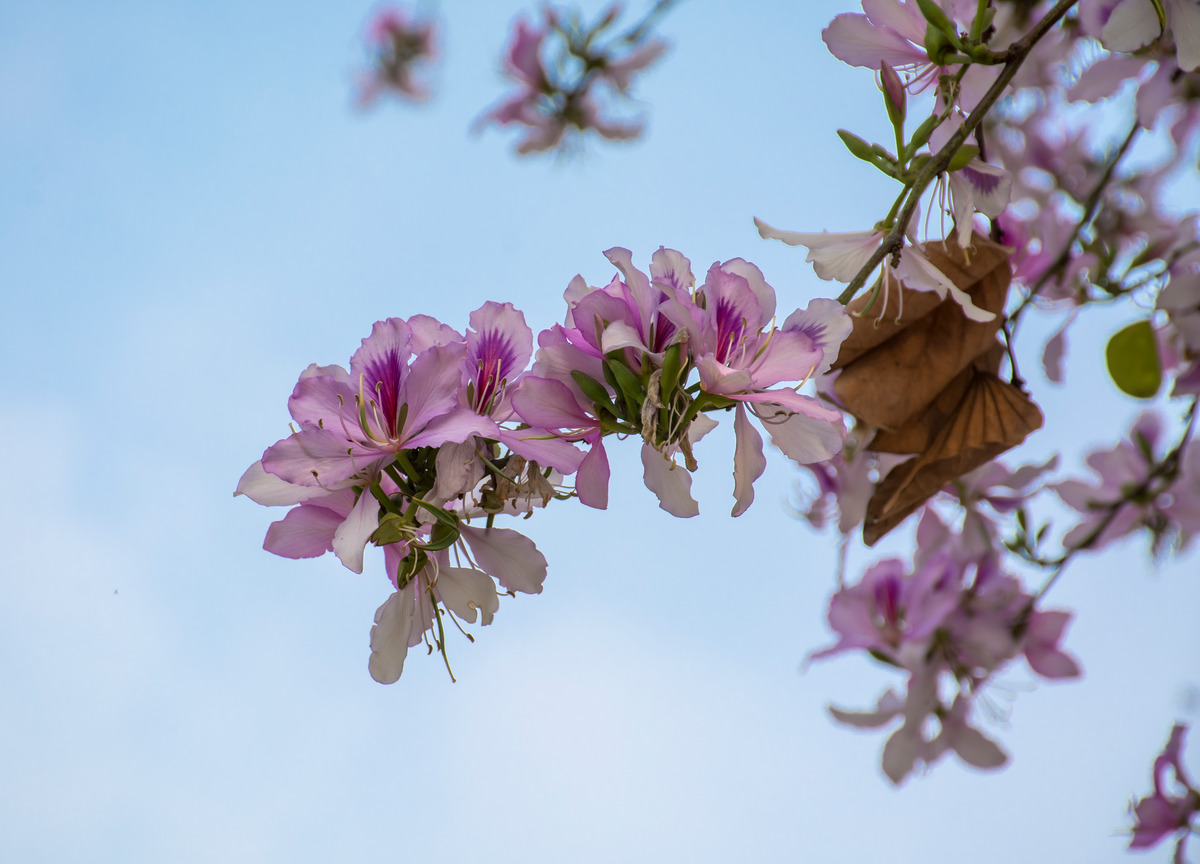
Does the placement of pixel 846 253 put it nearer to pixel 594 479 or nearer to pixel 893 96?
pixel 893 96

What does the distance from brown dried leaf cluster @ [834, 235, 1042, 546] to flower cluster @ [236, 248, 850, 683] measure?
0.15 meters

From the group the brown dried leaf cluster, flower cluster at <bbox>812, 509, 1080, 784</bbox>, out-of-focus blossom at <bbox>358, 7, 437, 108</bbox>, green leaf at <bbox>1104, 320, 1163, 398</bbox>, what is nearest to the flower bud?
the brown dried leaf cluster

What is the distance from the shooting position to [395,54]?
→ 11.0ft

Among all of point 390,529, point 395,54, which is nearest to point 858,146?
point 390,529

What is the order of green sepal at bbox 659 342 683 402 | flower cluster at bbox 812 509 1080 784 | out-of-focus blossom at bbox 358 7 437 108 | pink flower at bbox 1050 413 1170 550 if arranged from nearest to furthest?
1. green sepal at bbox 659 342 683 402
2. flower cluster at bbox 812 509 1080 784
3. pink flower at bbox 1050 413 1170 550
4. out-of-focus blossom at bbox 358 7 437 108

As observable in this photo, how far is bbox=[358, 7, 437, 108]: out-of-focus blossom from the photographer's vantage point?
3.34 metres

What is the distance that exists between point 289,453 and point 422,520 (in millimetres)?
85

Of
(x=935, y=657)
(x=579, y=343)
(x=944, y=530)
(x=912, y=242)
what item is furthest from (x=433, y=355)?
(x=935, y=657)

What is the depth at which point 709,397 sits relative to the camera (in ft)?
1.70

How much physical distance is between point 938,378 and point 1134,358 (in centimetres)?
46

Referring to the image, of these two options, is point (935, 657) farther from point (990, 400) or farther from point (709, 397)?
point (709, 397)

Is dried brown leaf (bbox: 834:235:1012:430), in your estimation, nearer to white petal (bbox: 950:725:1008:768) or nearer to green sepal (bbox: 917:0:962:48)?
green sepal (bbox: 917:0:962:48)

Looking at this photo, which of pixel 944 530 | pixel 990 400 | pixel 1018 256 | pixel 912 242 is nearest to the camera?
pixel 912 242

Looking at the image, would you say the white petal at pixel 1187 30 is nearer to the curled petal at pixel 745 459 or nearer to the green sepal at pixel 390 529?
the curled petal at pixel 745 459
